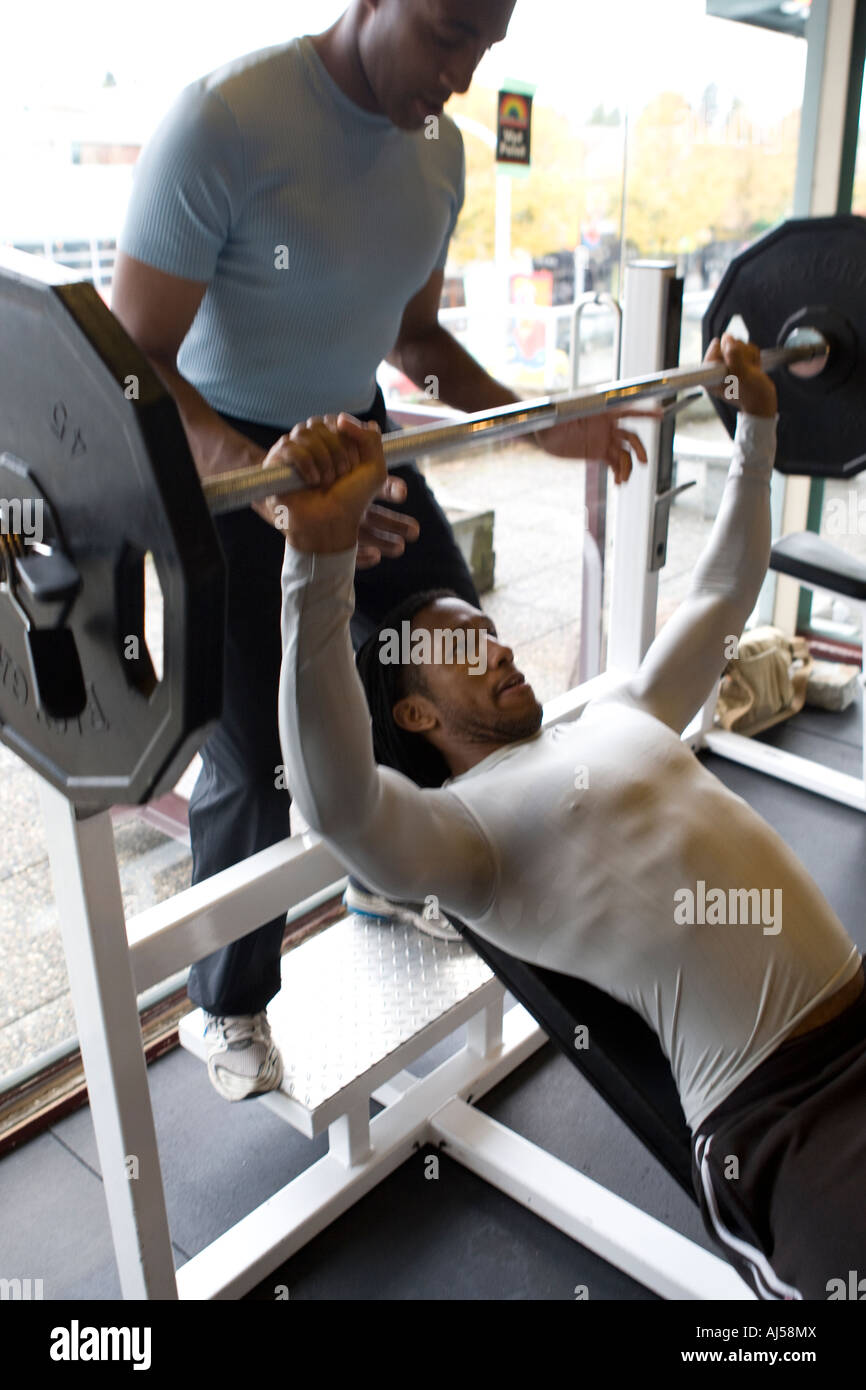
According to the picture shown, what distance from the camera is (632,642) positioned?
7.41ft

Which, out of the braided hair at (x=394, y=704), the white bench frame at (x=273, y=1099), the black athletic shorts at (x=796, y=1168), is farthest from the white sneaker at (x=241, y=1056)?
the black athletic shorts at (x=796, y=1168)

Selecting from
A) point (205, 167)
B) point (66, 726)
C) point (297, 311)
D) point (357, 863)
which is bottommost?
point (357, 863)

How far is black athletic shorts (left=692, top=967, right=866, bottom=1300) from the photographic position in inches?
41.8

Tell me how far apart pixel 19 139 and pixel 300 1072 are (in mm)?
1516

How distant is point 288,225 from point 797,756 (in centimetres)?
239

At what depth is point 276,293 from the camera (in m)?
1.42

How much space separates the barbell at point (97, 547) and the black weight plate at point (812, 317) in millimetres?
1184

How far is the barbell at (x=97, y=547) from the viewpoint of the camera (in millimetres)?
773

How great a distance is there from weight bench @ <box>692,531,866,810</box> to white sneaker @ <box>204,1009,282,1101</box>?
183 cm

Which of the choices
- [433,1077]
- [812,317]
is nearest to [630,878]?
[433,1077]

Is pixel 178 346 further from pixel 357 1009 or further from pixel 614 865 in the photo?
pixel 357 1009

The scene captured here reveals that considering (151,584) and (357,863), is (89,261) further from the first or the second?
(357,863)

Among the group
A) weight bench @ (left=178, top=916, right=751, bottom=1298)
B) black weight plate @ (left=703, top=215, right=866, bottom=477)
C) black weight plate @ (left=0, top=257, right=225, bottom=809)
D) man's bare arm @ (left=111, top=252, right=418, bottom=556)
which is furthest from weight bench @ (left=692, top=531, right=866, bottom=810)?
black weight plate @ (left=0, top=257, right=225, bottom=809)

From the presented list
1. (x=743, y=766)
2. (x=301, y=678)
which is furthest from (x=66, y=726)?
(x=743, y=766)
